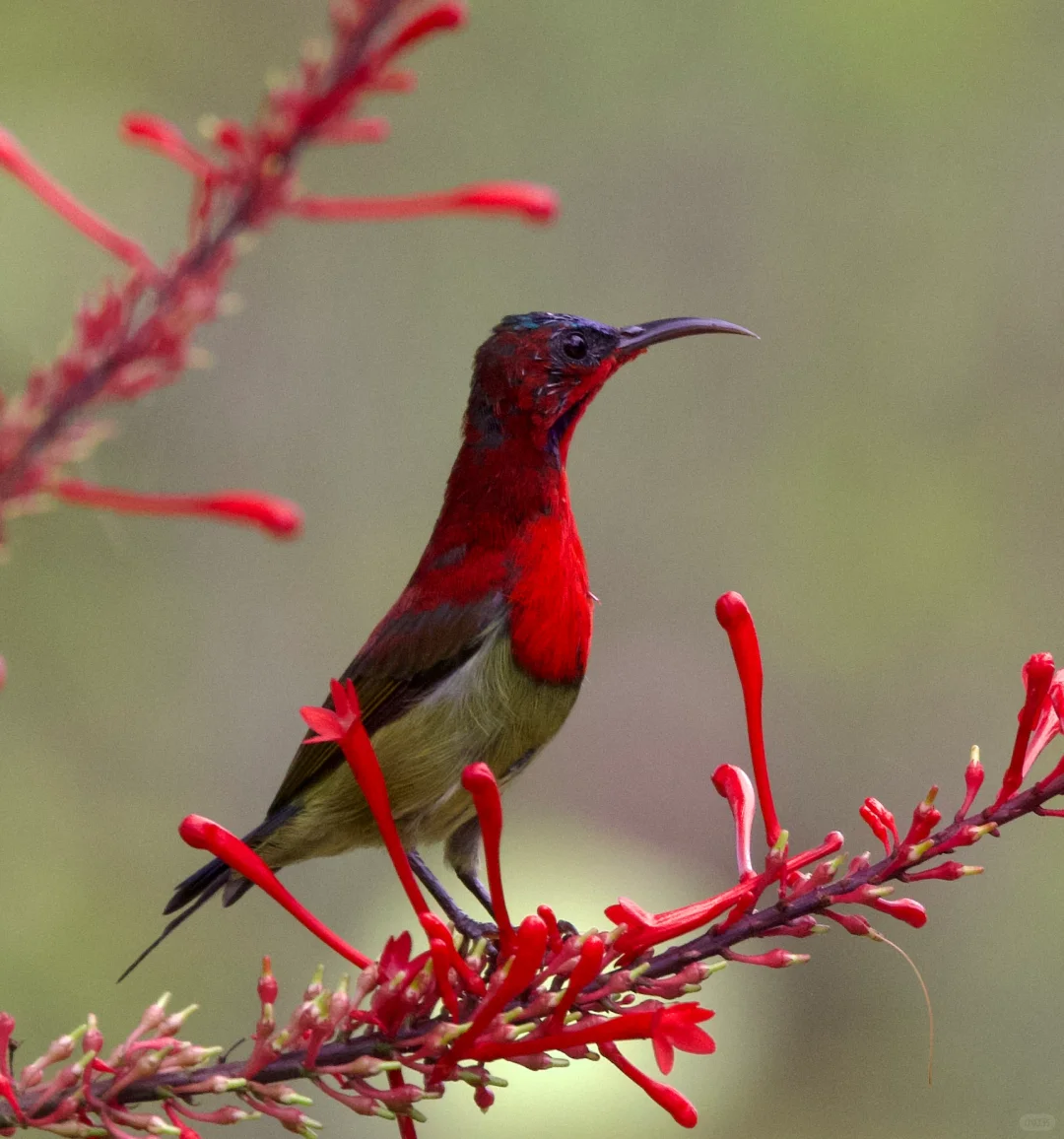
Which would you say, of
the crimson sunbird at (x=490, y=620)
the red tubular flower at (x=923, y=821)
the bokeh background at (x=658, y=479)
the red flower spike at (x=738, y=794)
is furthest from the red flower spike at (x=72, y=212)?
the bokeh background at (x=658, y=479)

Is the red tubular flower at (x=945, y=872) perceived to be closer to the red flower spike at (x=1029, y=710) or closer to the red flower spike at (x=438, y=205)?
the red flower spike at (x=1029, y=710)

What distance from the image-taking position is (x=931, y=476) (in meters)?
7.13

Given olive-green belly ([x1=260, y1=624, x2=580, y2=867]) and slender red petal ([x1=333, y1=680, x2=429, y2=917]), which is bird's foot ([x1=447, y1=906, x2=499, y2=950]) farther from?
slender red petal ([x1=333, y1=680, x2=429, y2=917])

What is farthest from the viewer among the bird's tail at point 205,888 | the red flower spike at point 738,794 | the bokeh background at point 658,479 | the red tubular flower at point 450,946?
the bokeh background at point 658,479

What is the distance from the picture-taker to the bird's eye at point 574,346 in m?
2.77

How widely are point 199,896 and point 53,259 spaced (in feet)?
9.12

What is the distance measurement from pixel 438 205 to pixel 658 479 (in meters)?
6.25

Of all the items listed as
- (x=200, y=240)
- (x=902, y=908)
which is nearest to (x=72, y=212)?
(x=200, y=240)

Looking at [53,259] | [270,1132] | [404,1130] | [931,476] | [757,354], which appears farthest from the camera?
[757,354]

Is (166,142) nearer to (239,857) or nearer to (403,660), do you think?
(239,857)

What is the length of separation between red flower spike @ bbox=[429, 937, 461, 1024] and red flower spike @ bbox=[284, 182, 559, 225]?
2.57 ft

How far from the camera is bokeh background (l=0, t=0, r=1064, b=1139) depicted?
224 inches

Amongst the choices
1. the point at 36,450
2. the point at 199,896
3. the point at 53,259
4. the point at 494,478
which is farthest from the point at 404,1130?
the point at 53,259

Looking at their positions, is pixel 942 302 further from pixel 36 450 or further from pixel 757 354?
pixel 36 450
